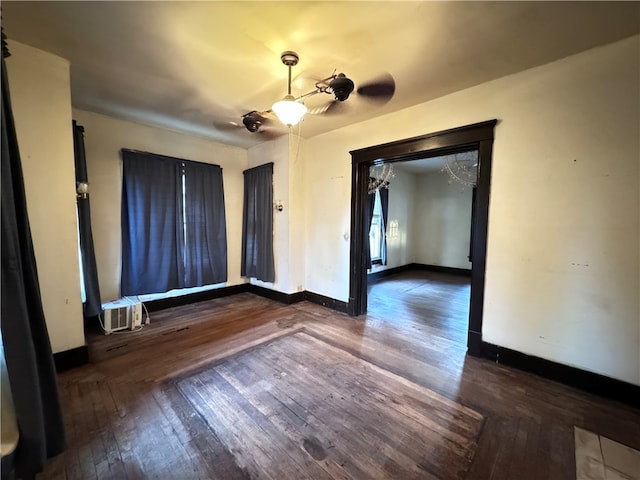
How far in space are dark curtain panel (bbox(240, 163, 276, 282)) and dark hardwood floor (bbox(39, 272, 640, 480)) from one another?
1.47 meters

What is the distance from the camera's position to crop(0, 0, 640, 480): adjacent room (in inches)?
57.2

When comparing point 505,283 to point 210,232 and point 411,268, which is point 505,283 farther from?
point 411,268

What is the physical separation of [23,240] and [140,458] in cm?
131

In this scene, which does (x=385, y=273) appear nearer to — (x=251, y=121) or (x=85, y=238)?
(x=251, y=121)

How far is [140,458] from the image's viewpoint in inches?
56.9

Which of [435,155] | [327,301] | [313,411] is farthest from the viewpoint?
[327,301]

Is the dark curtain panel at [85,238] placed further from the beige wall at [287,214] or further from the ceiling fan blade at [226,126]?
the beige wall at [287,214]

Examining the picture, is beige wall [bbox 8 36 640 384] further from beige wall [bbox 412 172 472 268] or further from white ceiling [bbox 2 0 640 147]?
beige wall [bbox 412 172 472 268]

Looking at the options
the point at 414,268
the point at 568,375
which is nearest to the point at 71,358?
the point at 568,375

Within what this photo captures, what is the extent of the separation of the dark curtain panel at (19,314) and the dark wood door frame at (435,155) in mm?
2993

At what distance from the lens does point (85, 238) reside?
2.86m

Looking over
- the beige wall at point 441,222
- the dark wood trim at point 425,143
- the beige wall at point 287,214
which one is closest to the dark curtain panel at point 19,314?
the beige wall at point 287,214

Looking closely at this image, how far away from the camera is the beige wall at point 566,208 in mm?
1906

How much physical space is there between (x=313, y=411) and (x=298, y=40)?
2.62m
